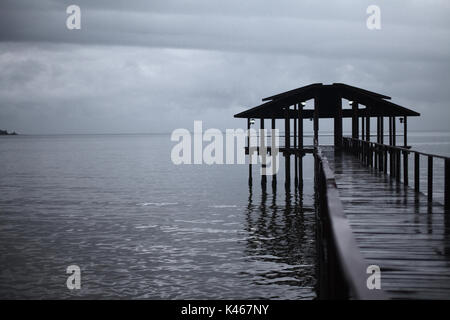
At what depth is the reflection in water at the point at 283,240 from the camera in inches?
530

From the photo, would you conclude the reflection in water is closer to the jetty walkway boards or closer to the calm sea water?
the calm sea water

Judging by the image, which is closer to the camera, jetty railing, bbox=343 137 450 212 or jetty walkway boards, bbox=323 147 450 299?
jetty walkway boards, bbox=323 147 450 299

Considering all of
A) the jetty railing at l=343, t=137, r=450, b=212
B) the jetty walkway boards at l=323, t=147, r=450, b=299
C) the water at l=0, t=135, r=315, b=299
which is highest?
the jetty railing at l=343, t=137, r=450, b=212

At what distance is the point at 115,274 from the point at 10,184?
3294 centimetres

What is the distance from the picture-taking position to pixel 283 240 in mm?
18016

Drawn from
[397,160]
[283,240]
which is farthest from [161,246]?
[397,160]

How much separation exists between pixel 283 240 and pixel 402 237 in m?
11.0

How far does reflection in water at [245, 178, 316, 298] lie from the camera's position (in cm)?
1346

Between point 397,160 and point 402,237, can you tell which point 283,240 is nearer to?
point 397,160

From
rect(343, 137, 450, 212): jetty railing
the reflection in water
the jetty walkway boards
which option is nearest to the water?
the reflection in water

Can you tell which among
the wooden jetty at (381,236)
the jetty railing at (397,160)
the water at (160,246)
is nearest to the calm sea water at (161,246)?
the water at (160,246)

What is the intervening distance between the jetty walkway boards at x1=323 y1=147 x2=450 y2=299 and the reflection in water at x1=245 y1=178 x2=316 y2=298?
271cm
